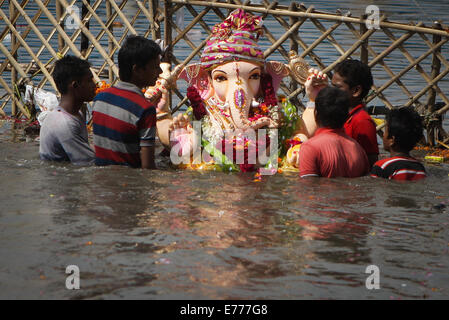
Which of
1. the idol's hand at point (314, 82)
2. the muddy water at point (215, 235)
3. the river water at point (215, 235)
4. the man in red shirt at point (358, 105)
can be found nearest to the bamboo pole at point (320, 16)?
the idol's hand at point (314, 82)

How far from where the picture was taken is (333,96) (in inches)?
229

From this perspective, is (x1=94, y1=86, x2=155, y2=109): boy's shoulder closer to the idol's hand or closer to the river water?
the river water

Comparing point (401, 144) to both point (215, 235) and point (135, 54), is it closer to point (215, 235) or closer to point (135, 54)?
point (215, 235)

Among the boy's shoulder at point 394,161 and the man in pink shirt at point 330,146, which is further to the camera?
the boy's shoulder at point 394,161

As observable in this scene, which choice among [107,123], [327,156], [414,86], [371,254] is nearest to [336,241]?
[371,254]

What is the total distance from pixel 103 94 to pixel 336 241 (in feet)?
8.19

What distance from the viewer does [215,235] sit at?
4.58 m

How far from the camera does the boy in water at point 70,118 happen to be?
20.5 ft

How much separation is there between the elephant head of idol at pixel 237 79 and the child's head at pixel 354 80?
1.95 ft

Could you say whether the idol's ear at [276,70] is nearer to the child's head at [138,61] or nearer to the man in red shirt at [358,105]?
the man in red shirt at [358,105]

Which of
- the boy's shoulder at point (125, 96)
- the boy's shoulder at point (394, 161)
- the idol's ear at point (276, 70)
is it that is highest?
the idol's ear at point (276, 70)

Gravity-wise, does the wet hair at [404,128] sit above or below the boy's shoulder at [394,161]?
above

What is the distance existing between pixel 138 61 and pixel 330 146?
1.71 metres

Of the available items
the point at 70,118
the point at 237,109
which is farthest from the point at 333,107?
the point at 70,118
